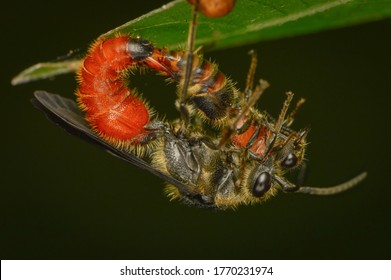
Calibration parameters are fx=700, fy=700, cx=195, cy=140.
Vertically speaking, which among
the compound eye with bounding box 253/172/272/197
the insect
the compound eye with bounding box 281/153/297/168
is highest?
the insect

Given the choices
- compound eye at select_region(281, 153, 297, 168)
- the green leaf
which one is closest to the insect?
compound eye at select_region(281, 153, 297, 168)

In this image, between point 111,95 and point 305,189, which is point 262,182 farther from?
point 111,95

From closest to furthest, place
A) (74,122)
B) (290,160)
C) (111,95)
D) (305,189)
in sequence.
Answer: (74,122) → (111,95) → (290,160) → (305,189)

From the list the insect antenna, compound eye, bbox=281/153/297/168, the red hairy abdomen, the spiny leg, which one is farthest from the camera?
the insect antenna

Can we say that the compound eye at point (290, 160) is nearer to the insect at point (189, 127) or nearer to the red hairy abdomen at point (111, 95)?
Result: the insect at point (189, 127)

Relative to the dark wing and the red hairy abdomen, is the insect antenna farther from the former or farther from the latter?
the red hairy abdomen

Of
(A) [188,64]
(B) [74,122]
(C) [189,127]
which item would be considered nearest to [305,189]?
(C) [189,127]
